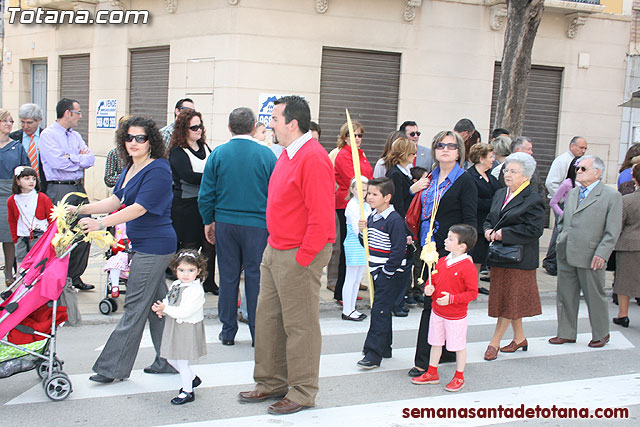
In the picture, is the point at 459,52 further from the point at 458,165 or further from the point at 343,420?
the point at 343,420

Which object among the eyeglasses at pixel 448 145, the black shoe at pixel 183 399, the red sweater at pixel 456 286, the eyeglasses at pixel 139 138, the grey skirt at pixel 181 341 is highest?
the eyeglasses at pixel 448 145

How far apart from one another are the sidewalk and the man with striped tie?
1393mm

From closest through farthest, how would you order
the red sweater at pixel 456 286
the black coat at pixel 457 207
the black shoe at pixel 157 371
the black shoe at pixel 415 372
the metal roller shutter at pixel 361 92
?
1. the red sweater at pixel 456 286
2. the black shoe at pixel 157 371
3. the black shoe at pixel 415 372
4. the black coat at pixel 457 207
5. the metal roller shutter at pixel 361 92

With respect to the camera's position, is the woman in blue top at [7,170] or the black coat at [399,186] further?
the woman in blue top at [7,170]

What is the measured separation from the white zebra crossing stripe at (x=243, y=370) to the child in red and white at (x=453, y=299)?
0.56m

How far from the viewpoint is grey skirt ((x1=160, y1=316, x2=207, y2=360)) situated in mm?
4848

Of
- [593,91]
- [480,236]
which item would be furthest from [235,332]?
[593,91]

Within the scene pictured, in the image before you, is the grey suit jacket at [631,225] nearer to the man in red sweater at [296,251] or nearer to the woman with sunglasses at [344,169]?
the woman with sunglasses at [344,169]

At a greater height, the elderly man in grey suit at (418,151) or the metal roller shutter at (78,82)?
the metal roller shutter at (78,82)

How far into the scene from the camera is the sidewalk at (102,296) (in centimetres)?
715

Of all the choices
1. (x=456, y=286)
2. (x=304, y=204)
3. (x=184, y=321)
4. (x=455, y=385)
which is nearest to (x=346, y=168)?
(x=456, y=286)

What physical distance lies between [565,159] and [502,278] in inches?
194

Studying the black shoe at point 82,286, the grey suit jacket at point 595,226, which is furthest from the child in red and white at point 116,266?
the grey suit jacket at point 595,226

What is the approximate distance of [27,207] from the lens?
25.0 ft
